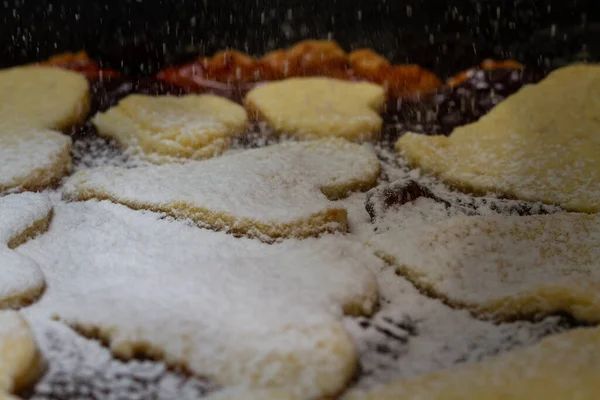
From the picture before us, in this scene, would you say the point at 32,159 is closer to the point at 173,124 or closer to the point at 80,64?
the point at 173,124

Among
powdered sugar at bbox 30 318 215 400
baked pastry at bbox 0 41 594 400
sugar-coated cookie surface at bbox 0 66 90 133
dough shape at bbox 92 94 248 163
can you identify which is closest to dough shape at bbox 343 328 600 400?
baked pastry at bbox 0 41 594 400

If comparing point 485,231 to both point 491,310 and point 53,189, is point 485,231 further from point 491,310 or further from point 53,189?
point 53,189

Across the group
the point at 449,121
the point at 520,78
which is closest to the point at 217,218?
the point at 449,121

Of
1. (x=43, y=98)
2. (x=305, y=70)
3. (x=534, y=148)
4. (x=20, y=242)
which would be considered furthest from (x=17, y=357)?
(x=305, y=70)

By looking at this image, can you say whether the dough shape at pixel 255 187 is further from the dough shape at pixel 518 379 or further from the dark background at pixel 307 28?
the dark background at pixel 307 28

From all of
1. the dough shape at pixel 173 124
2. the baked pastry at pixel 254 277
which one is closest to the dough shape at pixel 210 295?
the baked pastry at pixel 254 277

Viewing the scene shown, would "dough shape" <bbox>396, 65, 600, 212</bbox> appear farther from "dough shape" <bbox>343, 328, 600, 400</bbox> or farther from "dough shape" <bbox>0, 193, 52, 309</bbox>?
"dough shape" <bbox>0, 193, 52, 309</bbox>
